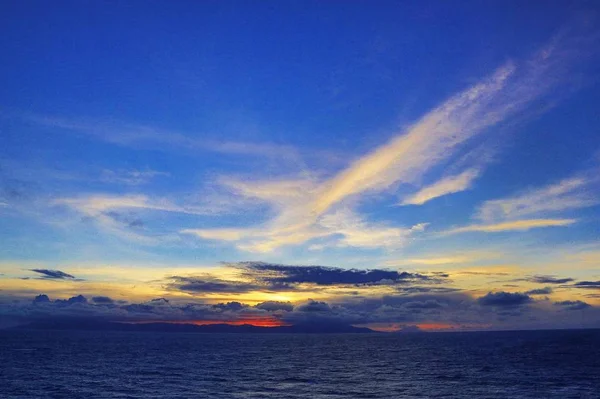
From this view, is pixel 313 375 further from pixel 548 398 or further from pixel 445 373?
pixel 548 398

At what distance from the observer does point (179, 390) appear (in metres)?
85.5

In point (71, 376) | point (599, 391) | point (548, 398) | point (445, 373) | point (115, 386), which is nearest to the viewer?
point (548, 398)

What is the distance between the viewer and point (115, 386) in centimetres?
9025

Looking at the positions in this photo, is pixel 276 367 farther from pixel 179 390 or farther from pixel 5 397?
pixel 5 397

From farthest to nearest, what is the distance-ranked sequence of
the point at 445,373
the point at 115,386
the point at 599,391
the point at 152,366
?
the point at 152,366 → the point at 445,373 → the point at 115,386 → the point at 599,391

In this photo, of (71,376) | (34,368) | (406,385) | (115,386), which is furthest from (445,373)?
(34,368)

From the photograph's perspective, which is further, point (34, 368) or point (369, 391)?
point (34, 368)

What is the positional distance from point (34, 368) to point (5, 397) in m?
50.4

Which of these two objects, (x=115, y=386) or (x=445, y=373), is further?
(x=445, y=373)

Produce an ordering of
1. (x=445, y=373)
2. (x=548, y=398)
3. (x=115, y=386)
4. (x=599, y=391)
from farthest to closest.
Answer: (x=445, y=373) → (x=115, y=386) → (x=599, y=391) → (x=548, y=398)

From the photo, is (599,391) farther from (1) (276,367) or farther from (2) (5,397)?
(2) (5,397)

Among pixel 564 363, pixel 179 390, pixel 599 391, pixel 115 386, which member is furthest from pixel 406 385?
pixel 564 363

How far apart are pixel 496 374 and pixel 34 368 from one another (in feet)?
381

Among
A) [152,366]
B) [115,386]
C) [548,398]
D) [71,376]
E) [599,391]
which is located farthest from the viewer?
[152,366]
